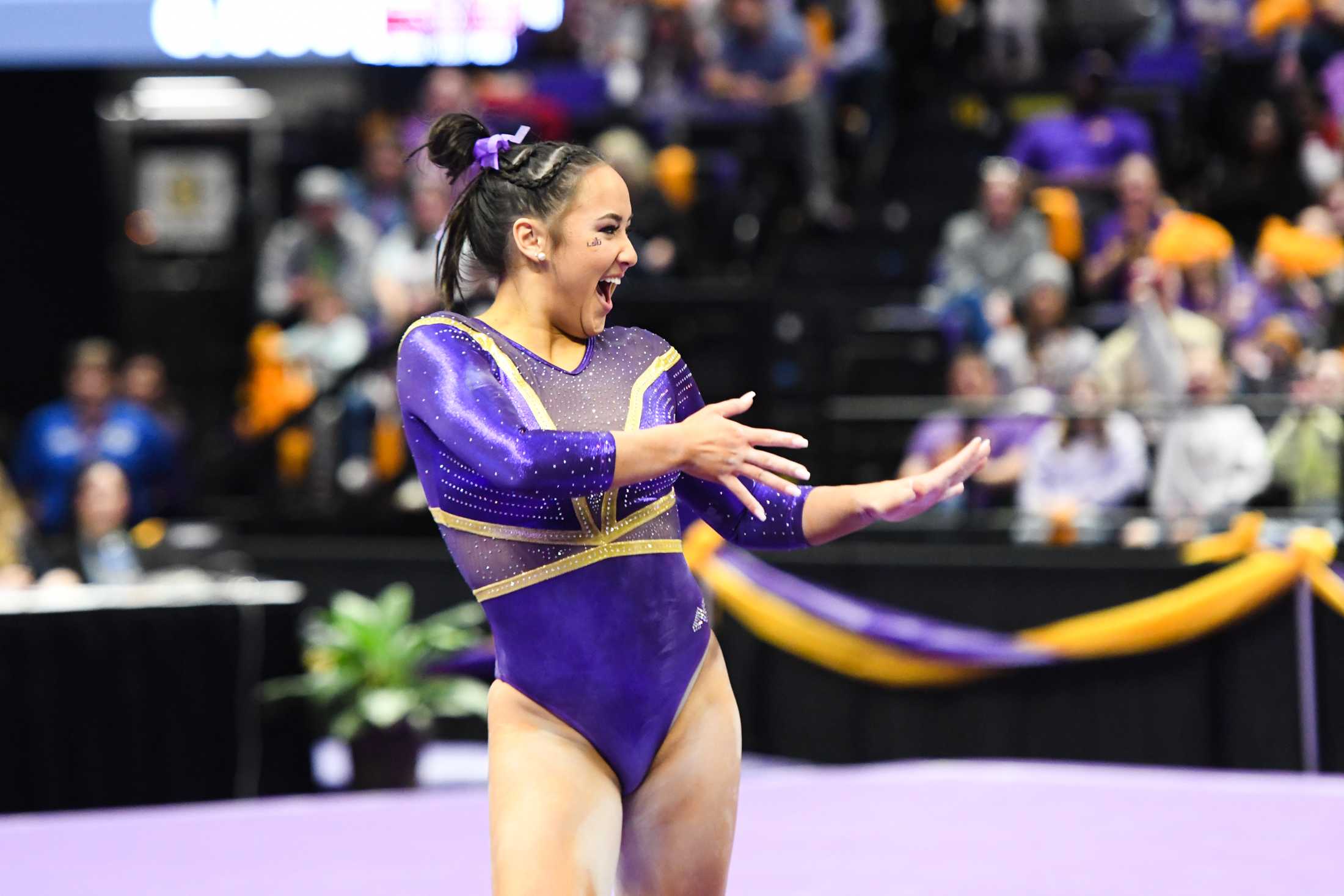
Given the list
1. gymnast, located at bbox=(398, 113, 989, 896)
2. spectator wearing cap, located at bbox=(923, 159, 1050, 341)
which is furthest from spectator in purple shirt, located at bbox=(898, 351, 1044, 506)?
gymnast, located at bbox=(398, 113, 989, 896)

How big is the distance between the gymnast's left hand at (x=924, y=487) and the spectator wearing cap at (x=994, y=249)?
6630 millimetres

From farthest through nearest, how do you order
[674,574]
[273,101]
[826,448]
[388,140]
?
1. [273,101]
2. [388,140]
3. [826,448]
4. [674,574]

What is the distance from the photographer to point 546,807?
8.98ft

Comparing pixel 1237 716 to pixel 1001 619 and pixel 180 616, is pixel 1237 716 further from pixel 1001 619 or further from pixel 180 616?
pixel 180 616

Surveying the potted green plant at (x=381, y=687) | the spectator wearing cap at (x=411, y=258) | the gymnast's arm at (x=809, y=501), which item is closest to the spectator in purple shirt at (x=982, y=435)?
the potted green plant at (x=381, y=687)

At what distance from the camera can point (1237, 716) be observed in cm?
752

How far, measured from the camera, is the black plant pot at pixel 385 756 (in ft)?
25.7

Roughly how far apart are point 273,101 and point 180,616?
859 centimetres

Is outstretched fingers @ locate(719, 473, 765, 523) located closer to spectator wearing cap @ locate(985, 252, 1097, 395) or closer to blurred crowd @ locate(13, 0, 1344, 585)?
blurred crowd @ locate(13, 0, 1344, 585)

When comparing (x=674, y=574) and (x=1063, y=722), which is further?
(x=1063, y=722)

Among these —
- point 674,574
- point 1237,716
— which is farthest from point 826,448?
point 674,574

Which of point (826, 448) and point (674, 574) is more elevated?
point (674, 574)

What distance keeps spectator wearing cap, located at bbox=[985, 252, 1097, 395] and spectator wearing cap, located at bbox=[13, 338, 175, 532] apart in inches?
190

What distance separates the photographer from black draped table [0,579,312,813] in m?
7.22
